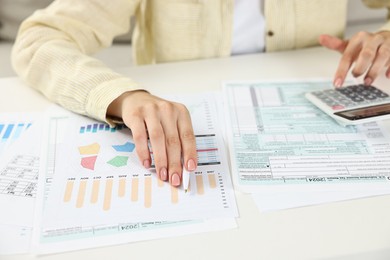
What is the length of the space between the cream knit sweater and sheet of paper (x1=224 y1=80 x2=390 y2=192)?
0.62 feet

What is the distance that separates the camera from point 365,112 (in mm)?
677

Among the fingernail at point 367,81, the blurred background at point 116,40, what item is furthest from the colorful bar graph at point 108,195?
the blurred background at point 116,40

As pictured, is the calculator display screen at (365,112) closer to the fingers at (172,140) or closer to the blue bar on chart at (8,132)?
the fingers at (172,140)

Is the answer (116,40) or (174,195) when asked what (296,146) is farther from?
(116,40)

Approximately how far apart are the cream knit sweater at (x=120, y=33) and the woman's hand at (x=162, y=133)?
57 mm

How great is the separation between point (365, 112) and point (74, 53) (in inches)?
18.9

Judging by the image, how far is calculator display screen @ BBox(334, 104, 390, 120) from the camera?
667mm

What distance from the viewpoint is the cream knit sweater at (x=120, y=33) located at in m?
0.73

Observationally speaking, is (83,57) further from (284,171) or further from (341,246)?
(341,246)

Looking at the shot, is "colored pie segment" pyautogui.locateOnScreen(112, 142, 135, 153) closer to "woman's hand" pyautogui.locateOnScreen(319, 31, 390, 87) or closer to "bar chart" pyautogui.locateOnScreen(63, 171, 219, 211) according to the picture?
"bar chart" pyautogui.locateOnScreen(63, 171, 219, 211)

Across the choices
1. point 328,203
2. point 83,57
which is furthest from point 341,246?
point 83,57

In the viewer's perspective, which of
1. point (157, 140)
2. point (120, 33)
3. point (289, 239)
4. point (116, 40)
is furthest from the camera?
point (116, 40)

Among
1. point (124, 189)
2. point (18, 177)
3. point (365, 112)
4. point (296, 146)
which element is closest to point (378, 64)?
point (365, 112)

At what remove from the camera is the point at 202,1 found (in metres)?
0.90
